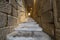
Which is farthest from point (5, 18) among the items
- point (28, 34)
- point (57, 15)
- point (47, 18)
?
point (57, 15)

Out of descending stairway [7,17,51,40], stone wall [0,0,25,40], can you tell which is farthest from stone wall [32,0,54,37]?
stone wall [0,0,25,40]

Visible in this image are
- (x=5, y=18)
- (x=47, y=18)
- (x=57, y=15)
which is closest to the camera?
(x=57, y=15)

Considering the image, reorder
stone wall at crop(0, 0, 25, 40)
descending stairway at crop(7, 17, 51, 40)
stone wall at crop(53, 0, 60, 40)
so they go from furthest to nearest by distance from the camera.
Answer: descending stairway at crop(7, 17, 51, 40) → stone wall at crop(0, 0, 25, 40) → stone wall at crop(53, 0, 60, 40)

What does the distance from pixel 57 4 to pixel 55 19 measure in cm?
27

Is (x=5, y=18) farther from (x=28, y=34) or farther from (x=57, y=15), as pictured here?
(x=57, y=15)

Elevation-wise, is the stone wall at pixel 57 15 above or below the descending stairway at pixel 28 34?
above

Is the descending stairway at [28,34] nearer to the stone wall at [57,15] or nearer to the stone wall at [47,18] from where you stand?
the stone wall at [47,18]

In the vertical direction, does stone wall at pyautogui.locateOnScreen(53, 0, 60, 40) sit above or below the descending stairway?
above

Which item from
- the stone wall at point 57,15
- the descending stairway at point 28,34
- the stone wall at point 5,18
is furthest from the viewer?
the descending stairway at point 28,34

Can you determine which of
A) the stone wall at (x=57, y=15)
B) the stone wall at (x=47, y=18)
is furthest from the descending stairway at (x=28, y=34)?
the stone wall at (x=57, y=15)

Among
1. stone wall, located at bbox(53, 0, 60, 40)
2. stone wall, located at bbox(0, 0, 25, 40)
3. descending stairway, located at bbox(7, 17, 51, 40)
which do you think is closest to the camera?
stone wall, located at bbox(53, 0, 60, 40)

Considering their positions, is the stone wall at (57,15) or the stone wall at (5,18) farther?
the stone wall at (5,18)

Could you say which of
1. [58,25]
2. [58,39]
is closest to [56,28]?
[58,25]

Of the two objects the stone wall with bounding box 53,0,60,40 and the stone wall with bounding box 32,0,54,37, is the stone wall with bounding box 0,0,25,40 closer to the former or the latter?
the stone wall with bounding box 32,0,54,37
